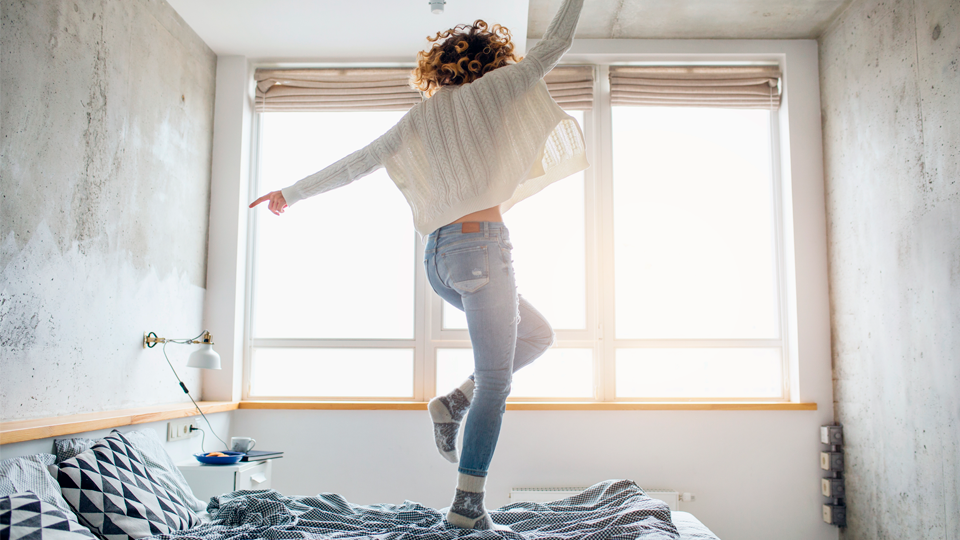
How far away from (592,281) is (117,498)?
252 cm

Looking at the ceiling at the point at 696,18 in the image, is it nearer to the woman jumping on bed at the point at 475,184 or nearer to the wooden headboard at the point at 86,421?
the woman jumping on bed at the point at 475,184

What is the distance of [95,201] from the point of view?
2480mm

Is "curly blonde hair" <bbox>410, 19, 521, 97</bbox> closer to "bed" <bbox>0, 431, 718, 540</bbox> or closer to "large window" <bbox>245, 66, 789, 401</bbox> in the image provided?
"bed" <bbox>0, 431, 718, 540</bbox>

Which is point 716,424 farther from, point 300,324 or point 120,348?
point 120,348

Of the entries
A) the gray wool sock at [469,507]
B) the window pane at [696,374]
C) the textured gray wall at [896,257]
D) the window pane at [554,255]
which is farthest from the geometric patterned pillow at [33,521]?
the textured gray wall at [896,257]

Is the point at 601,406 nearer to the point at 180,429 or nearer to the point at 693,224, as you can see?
the point at 693,224

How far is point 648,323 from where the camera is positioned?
3.58 metres

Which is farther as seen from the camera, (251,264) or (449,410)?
(251,264)

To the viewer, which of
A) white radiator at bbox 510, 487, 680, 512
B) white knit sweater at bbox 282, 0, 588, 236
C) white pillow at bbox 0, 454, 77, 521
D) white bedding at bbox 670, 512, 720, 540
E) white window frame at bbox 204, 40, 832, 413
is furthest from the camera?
white window frame at bbox 204, 40, 832, 413

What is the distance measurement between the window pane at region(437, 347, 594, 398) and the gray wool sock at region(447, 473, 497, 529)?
191 cm

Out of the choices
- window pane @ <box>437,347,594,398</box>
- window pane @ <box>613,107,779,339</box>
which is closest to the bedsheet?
window pane @ <box>437,347,594,398</box>

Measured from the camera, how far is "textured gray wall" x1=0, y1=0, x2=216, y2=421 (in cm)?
208

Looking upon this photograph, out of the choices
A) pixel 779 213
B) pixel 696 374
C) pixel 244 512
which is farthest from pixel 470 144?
pixel 779 213

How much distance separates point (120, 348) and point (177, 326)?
508 millimetres
